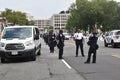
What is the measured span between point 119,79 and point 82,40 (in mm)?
11891

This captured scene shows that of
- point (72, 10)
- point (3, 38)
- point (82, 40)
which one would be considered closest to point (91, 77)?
point (3, 38)

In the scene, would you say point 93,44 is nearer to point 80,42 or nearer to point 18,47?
point 18,47

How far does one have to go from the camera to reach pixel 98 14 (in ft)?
368

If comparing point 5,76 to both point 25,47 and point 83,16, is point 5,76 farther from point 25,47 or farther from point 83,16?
point 83,16

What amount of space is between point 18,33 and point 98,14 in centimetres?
9020

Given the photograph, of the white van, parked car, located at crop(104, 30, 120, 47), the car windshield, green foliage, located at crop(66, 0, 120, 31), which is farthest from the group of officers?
green foliage, located at crop(66, 0, 120, 31)

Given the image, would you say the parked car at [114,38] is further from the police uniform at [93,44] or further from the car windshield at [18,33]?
the police uniform at [93,44]

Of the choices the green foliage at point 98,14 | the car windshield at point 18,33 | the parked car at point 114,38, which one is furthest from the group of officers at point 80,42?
the green foliage at point 98,14

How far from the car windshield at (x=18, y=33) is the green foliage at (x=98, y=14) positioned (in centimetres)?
8732

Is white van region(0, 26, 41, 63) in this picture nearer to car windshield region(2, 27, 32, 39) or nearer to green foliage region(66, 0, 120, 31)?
car windshield region(2, 27, 32, 39)

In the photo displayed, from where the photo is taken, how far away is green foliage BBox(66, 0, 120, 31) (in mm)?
111625

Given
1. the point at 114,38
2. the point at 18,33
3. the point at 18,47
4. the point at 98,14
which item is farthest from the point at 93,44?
the point at 98,14

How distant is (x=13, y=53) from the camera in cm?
2150

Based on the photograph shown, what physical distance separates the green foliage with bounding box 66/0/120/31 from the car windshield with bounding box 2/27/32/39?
87.3 meters
